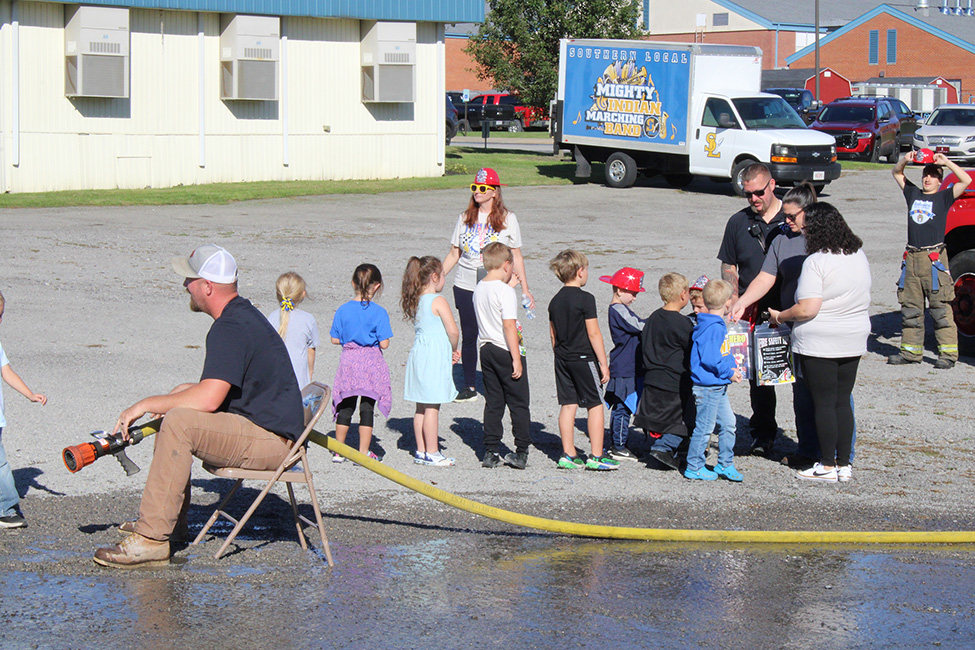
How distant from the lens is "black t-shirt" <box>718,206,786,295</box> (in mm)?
7742

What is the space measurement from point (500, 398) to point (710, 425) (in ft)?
4.45

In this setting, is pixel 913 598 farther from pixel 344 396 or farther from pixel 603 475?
pixel 344 396

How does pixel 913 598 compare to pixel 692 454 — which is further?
pixel 692 454

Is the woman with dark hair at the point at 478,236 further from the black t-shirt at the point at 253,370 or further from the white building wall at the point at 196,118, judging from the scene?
the white building wall at the point at 196,118

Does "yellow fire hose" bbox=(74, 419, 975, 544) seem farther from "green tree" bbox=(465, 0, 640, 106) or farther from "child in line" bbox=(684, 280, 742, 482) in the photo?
"green tree" bbox=(465, 0, 640, 106)

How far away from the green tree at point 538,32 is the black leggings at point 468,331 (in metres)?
27.7

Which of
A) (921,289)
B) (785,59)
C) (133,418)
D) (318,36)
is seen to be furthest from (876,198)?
(785,59)

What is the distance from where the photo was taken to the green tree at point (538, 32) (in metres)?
35.4

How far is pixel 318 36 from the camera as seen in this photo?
26703mm

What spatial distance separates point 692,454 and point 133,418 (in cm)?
355

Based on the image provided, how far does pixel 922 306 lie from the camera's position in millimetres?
10539

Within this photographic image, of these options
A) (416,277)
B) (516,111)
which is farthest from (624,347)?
(516,111)

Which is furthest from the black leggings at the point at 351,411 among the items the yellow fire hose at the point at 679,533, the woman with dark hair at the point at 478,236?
the woman with dark hair at the point at 478,236

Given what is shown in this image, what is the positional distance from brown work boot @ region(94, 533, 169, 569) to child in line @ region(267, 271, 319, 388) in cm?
203
